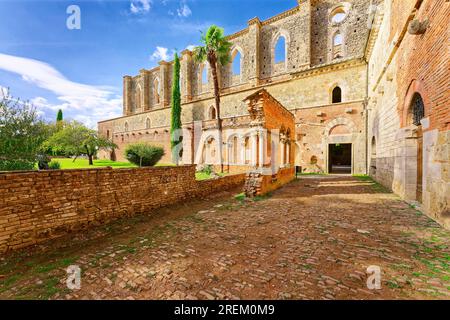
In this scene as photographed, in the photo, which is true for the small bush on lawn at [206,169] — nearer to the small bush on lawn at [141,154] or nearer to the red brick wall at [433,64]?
the small bush on lawn at [141,154]

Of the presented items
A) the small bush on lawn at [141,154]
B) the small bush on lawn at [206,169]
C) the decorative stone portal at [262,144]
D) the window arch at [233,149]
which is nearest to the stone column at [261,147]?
the decorative stone portal at [262,144]

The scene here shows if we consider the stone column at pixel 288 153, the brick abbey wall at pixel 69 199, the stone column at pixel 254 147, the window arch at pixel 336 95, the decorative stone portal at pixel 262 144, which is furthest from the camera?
the window arch at pixel 336 95

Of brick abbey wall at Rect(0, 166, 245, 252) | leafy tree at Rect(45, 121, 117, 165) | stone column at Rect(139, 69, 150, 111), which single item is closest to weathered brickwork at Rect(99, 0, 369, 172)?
stone column at Rect(139, 69, 150, 111)

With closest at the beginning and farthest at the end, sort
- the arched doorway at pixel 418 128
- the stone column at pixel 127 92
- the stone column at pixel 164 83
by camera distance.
A: the arched doorway at pixel 418 128, the stone column at pixel 164 83, the stone column at pixel 127 92

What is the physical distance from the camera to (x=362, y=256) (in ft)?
10.3

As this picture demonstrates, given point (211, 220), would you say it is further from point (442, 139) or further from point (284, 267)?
point (442, 139)

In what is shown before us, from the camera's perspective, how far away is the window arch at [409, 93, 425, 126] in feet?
20.0

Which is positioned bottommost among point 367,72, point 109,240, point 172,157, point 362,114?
point 109,240

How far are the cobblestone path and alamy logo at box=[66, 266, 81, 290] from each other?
0.19 ft

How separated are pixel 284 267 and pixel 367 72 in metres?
18.1

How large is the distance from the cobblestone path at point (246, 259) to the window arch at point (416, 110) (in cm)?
309

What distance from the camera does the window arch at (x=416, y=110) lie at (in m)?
6.08

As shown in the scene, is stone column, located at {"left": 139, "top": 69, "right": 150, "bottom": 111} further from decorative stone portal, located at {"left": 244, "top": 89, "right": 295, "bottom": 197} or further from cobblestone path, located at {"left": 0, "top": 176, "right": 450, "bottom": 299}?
cobblestone path, located at {"left": 0, "top": 176, "right": 450, "bottom": 299}
